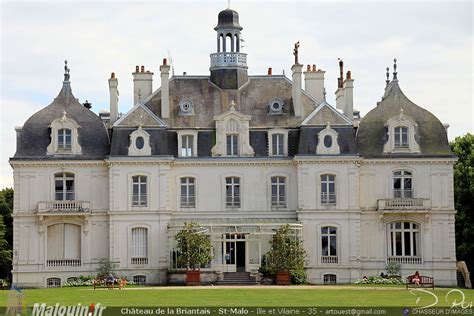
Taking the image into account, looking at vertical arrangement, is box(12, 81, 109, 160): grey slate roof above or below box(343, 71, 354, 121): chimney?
below

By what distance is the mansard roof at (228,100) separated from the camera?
6331 cm

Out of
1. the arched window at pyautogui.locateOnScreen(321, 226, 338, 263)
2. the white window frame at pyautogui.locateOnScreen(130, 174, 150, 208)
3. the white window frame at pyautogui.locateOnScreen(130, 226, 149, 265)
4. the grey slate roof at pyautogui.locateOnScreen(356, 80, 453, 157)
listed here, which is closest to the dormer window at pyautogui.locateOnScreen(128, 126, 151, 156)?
the white window frame at pyautogui.locateOnScreen(130, 174, 150, 208)

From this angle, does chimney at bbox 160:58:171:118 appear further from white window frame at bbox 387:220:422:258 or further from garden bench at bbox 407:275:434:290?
garden bench at bbox 407:275:434:290

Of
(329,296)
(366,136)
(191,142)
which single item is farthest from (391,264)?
(329,296)

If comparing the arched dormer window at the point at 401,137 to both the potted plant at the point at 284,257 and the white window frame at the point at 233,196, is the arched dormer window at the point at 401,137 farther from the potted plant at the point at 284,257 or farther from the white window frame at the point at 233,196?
the white window frame at the point at 233,196

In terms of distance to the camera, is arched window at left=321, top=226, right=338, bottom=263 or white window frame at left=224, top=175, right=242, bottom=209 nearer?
arched window at left=321, top=226, right=338, bottom=263

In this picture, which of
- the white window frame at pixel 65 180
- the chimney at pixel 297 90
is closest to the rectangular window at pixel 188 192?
the white window frame at pixel 65 180

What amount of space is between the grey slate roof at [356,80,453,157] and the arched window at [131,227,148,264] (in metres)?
11.4

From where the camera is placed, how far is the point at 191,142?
62750mm

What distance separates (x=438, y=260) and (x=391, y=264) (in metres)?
2.32

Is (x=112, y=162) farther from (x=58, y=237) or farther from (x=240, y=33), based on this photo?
(x=240, y=33)

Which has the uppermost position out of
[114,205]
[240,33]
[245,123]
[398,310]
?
[240,33]

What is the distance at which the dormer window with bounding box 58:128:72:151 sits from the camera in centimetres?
6203

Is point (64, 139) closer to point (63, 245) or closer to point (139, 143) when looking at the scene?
point (139, 143)
